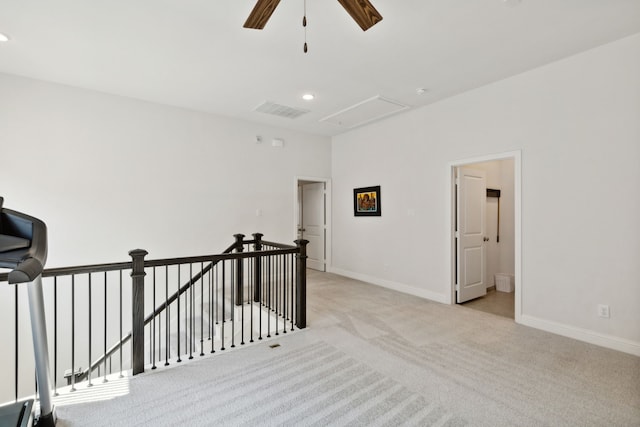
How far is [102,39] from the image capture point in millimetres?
2852

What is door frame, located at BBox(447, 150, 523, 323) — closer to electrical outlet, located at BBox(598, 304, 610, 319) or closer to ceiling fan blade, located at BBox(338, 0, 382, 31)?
electrical outlet, located at BBox(598, 304, 610, 319)

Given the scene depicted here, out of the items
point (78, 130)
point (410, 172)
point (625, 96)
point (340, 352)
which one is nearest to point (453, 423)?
point (340, 352)

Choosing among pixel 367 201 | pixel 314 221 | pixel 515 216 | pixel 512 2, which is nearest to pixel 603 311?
pixel 515 216

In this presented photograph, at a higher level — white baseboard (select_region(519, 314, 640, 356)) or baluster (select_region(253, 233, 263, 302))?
baluster (select_region(253, 233, 263, 302))

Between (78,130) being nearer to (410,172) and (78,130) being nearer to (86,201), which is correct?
(86,201)

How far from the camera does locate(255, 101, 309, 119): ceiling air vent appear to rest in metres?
4.58

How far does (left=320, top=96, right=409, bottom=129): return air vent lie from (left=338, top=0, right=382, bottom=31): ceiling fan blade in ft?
7.47

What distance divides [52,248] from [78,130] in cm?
153

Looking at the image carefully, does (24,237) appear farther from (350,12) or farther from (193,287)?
(350,12)

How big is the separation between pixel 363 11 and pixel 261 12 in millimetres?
646

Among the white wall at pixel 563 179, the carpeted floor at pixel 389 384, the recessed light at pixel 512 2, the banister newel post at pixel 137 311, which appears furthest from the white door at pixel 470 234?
the banister newel post at pixel 137 311

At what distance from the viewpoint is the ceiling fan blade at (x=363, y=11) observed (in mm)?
1850

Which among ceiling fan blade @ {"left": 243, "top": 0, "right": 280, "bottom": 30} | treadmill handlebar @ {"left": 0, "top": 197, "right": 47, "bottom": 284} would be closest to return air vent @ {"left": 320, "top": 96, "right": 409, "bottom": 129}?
ceiling fan blade @ {"left": 243, "top": 0, "right": 280, "bottom": 30}

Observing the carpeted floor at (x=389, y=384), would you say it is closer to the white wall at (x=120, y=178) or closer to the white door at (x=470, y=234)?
the white door at (x=470, y=234)
